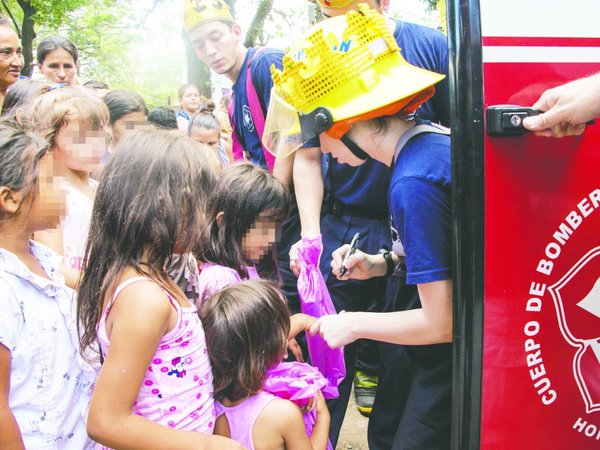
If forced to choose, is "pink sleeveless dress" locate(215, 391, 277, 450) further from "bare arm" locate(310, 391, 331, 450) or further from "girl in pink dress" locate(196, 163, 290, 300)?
"girl in pink dress" locate(196, 163, 290, 300)

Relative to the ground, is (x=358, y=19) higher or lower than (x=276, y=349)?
higher

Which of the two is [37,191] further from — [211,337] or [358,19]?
[358,19]

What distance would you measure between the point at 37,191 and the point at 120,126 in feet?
7.41

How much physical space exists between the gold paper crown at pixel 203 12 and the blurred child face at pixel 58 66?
170 centimetres

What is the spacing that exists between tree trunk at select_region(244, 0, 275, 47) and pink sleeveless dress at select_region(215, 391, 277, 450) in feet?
42.0

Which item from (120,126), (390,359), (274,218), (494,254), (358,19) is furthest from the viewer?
(120,126)

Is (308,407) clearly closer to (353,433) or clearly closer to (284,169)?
(284,169)

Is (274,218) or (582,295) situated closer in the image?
(582,295)

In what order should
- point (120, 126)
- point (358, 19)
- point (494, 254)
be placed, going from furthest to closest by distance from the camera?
1. point (120, 126)
2. point (358, 19)
3. point (494, 254)

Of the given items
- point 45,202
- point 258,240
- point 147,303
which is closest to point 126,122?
point 258,240

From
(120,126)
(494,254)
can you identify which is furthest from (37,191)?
(120,126)

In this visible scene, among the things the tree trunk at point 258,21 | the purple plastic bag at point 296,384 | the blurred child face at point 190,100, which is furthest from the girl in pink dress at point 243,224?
the tree trunk at point 258,21

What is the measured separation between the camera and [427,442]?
1.78 metres

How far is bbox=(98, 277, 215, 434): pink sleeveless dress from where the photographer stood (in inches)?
59.0
